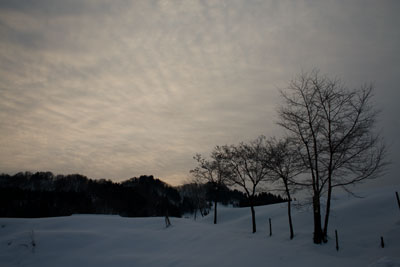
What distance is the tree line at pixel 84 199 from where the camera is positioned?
5503 cm

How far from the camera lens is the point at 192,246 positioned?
48.2 feet

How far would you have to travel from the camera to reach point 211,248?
1380 cm

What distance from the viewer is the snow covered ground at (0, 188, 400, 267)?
11.8m

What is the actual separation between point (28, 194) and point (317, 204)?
7387cm

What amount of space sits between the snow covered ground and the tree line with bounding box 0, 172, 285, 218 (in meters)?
23.4

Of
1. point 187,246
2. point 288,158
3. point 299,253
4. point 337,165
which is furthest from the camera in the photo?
point 288,158

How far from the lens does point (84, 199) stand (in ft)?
218

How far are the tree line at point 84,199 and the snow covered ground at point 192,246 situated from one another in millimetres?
23428

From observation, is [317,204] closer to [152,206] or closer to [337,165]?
[337,165]

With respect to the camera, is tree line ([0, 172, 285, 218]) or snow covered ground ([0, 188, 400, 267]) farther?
tree line ([0, 172, 285, 218])

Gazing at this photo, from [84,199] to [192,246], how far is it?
2487 inches

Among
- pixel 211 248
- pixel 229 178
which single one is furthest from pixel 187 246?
pixel 229 178

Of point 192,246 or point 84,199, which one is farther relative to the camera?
point 84,199

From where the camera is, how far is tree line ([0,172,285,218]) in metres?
55.0
